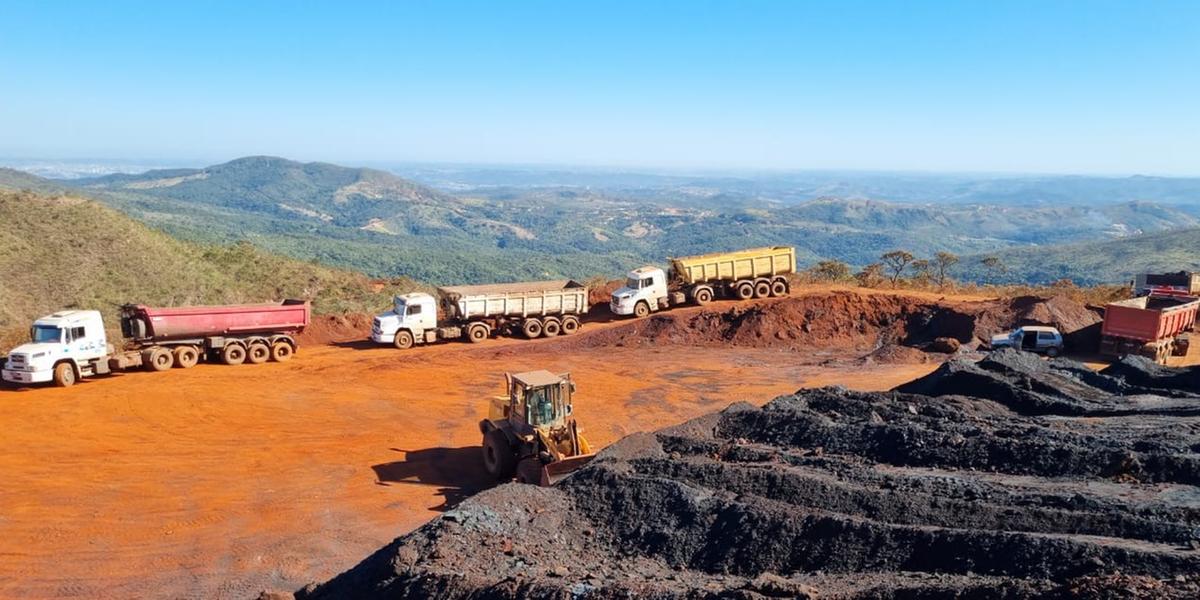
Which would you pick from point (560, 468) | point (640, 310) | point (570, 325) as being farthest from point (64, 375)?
point (640, 310)

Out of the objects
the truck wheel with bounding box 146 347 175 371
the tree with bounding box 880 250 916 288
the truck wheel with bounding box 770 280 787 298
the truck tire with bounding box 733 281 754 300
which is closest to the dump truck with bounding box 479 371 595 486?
the truck wheel with bounding box 146 347 175 371

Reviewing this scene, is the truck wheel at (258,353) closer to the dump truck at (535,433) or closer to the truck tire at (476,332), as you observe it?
the truck tire at (476,332)

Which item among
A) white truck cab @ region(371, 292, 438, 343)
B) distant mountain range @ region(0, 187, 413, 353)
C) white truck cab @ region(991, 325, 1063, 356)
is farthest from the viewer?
distant mountain range @ region(0, 187, 413, 353)

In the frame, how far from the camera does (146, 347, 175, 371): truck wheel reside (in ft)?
78.5

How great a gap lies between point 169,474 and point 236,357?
9.35m

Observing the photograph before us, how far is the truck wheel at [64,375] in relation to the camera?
22016mm

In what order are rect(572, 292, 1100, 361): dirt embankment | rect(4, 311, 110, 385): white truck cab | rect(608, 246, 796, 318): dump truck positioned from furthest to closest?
rect(608, 246, 796, 318): dump truck < rect(572, 292, 1100, 361): dirt embankment < rect(4, 311, 110, 385): white truck cab

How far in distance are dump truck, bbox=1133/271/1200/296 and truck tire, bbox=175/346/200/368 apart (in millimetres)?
36072

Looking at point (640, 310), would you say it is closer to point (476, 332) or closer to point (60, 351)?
point (476, 332)

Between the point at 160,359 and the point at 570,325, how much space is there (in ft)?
47.1

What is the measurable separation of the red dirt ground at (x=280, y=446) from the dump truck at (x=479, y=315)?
2.73ft

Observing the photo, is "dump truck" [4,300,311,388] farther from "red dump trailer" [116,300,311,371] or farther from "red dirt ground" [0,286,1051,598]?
"red dirt ground" [0,286,1051,598]

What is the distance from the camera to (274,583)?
12391mm

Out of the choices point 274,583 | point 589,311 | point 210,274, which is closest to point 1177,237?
point 589,311
